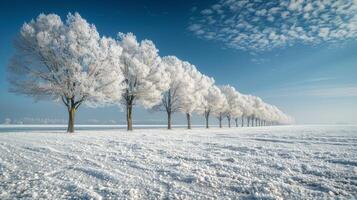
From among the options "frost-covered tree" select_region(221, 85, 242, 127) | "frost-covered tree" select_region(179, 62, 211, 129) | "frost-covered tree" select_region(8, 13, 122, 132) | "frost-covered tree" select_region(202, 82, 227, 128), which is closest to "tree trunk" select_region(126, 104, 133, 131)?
"frost-covered tree" select_region(8, 13, 122, 132)

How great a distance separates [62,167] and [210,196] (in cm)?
394

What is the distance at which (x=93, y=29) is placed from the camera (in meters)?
20.5

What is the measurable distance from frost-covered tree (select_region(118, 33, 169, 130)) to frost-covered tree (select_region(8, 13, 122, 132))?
604 cm

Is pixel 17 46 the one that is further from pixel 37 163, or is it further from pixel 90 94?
pixel 37 163

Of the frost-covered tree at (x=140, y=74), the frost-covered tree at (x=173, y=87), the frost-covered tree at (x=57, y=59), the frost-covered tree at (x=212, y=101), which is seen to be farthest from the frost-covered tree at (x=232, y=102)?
the frost-covered tree at (x=57, y=59)

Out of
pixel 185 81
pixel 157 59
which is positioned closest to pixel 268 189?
pixel 157 59

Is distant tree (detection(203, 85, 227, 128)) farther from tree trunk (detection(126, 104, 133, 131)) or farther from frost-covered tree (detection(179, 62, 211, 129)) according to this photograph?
tree trunk (detection(126, 104, 133, 131))

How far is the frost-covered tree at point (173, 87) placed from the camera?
112 feet

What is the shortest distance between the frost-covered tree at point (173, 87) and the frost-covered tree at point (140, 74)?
5.48 m

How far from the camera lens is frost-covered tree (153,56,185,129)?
34281 millimetres

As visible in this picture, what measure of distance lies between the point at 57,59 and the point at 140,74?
9.56 meters

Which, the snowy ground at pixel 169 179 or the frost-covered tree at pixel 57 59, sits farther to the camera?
the frost-covered tree at pixel 57 59

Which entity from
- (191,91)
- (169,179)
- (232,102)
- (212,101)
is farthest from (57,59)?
(232,102)

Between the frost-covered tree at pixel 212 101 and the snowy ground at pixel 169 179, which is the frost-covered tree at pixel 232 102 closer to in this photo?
the frost-covered tree at pixel 212 101
